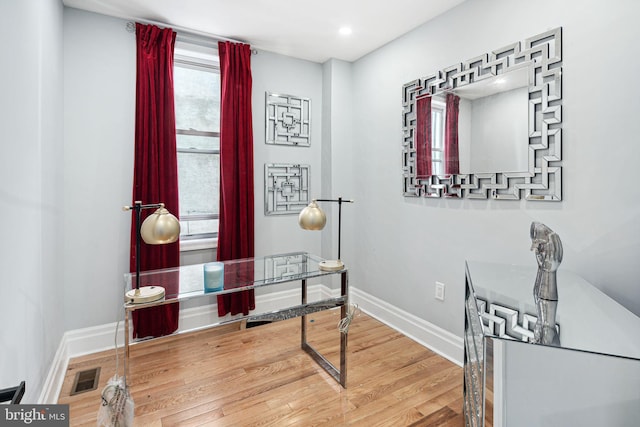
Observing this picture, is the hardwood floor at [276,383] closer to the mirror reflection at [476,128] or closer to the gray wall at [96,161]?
the gray wall at [96,161]

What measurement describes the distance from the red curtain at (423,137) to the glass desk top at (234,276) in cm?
103

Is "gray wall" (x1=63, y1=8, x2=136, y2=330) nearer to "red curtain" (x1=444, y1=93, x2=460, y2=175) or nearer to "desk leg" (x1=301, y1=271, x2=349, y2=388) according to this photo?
"desk leg" (x1=301, y1=271, x2=349, y2=388)

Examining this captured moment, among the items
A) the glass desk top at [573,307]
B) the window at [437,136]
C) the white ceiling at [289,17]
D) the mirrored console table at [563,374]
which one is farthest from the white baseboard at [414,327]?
the white ceiling at [289,17]

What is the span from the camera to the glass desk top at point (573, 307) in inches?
33.6

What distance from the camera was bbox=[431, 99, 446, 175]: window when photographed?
226 cm

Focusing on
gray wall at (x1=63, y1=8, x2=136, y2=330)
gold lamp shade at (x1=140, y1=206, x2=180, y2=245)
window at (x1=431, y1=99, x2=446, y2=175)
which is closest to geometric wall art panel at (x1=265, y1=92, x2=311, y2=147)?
gray wall at (x1=63, y1=8, x2=136, y2=330)

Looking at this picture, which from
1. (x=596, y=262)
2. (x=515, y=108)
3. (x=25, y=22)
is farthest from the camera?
(x=515, y=108)

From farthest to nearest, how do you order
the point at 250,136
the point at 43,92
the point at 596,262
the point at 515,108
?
the point at 250,136 < the point at 515,108 < the point at 43,92 < the point at 596,262

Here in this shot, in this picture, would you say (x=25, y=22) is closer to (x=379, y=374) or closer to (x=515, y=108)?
(x=515, y=108)

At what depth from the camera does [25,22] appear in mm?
1344

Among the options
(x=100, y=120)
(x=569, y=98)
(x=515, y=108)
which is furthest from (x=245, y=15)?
(x=569, y=98)

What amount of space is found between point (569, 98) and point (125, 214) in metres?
2.83

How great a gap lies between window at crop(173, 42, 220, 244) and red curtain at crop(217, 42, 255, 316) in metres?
0.15

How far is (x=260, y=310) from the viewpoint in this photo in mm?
2967
